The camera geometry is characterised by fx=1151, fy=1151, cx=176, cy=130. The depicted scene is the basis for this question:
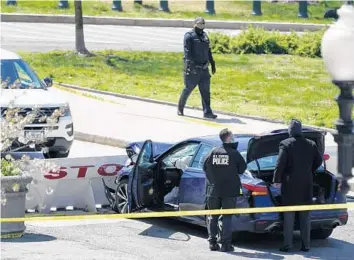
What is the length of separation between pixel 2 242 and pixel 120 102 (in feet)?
38.9

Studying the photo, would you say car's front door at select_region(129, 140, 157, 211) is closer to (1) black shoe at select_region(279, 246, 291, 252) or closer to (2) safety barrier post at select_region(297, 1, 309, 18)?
(1) black shoe at select_region(279, 246, 291, 252)

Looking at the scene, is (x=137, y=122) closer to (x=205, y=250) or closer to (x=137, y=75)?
(x=137, y=75)

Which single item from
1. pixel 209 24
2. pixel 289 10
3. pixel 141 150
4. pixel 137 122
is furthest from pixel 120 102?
pixel 289 10

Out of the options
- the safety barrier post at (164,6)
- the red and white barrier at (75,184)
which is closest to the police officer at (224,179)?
the red and white barrier at (75,184)

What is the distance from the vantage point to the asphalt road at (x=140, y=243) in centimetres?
1305

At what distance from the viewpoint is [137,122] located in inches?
900

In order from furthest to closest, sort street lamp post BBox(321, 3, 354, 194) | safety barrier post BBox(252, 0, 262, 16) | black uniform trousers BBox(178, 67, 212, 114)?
safety barrier post BBox(252, 0, 262, 16) → black uniform trousers BBox(178, 67, 212, 114) → street lamp post BBox(321, 3, 354, 194)

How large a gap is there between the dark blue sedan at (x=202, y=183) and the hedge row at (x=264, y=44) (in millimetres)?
16844

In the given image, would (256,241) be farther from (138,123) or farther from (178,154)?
(138,123)

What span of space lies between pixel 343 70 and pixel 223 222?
6593 millimetres

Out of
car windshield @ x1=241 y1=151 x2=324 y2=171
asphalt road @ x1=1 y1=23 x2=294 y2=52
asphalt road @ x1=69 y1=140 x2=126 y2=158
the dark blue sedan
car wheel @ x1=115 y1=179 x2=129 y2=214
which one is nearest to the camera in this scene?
the dark blue sedan

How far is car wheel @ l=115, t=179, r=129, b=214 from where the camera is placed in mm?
15328

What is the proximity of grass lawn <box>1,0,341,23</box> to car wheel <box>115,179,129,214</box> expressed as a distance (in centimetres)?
2561

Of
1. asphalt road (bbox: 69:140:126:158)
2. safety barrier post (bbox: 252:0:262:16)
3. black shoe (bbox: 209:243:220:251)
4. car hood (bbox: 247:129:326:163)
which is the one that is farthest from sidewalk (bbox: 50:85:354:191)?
safety barrier post (bbox: 252:0:262:16)
